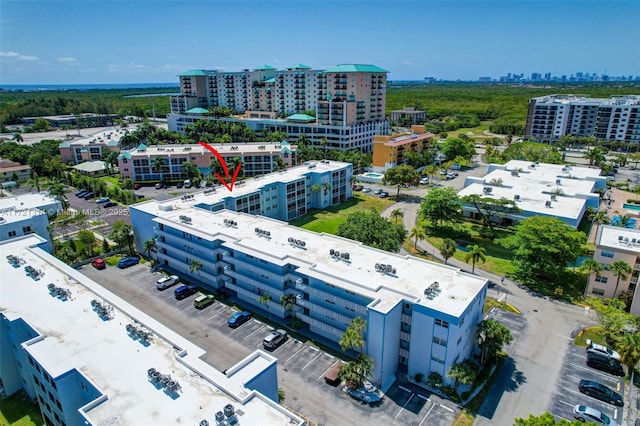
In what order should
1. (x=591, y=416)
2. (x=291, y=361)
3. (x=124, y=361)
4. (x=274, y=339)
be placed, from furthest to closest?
(x=274, y=339) → (x=291, y=361) → (x=591, y=416) → (x=124, y=361)

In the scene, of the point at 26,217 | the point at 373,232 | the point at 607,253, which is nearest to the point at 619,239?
the point at 607,253

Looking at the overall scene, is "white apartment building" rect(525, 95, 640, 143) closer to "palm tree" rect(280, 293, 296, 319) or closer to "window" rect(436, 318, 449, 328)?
"window" rect(436, 318, 449, 328)

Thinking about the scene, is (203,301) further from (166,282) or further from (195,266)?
(166,282)

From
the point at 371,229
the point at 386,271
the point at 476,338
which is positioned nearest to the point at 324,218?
the point at 371,229

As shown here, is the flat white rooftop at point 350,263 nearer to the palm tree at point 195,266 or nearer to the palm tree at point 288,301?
the palm tree at point 288,301

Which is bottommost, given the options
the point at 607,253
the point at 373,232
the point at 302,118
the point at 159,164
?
the point at 607,253

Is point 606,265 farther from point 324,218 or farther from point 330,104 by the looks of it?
point 330,104

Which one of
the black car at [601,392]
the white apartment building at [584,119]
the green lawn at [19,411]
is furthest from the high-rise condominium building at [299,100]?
the green lawn at [19,411]
